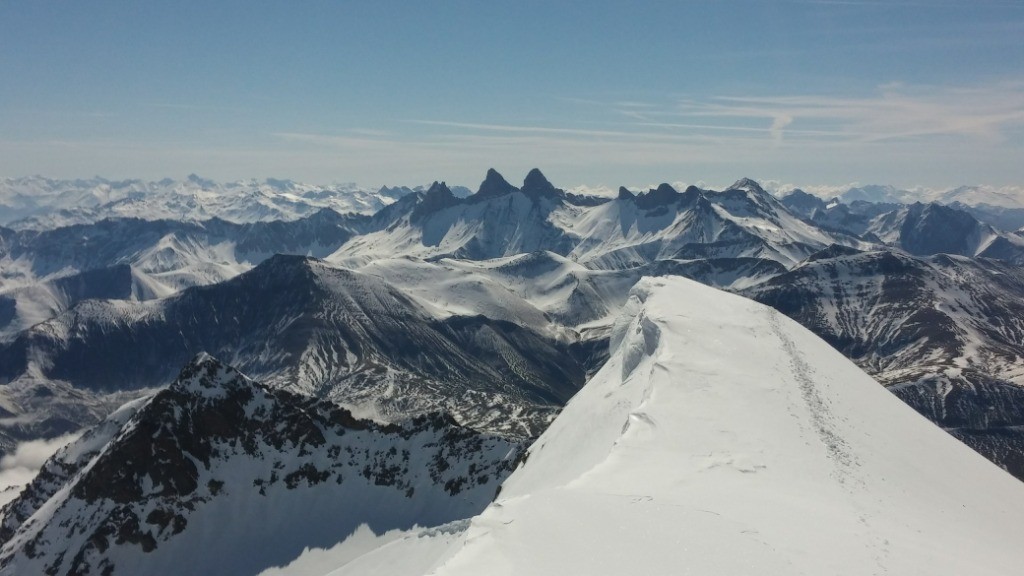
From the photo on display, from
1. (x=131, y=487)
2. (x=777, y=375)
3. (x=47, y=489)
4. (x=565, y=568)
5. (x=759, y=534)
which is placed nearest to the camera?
(x=565, y=568)

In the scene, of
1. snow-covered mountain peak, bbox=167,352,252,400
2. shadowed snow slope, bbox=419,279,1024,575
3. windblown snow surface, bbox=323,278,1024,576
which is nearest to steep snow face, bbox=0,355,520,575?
snow-covered mountain peak, bbox=167,352,252,400

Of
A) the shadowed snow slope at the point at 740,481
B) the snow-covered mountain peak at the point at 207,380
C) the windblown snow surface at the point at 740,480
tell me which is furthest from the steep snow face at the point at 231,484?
the shadowed snow slope at the point at 740,481

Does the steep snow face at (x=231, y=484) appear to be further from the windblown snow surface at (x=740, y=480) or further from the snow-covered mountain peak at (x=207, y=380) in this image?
the windblown snow surface at (x=740, y=480)

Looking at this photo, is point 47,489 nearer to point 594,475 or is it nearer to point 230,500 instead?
point 230,500

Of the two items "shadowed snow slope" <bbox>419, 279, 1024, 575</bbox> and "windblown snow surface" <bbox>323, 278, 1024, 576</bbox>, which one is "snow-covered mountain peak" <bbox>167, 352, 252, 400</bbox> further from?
"shadowed snow slope" <bbox>419, 279, 1024, 575</bbox>

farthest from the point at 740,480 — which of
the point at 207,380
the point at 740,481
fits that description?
the point at 207,380

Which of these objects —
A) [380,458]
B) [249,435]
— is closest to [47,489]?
[249,435]

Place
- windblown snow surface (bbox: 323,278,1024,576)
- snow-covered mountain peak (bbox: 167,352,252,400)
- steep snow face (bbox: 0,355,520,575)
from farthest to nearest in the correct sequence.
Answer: snow-covered mountain peak (bbox: 167,352,252,400) → steep snow face (bbox: 0,355,520,575) → windblown snow surface (bbox: 323,278,1024,576)
